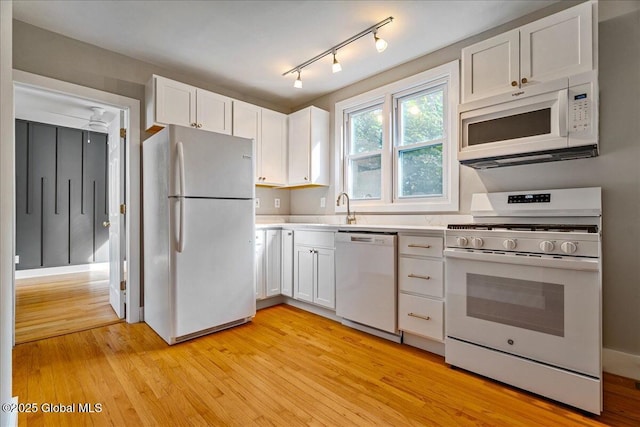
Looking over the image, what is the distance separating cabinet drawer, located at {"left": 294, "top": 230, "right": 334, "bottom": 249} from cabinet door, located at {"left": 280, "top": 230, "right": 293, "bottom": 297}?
0.10 m

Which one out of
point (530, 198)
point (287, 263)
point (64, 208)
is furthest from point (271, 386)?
point (64, 208)

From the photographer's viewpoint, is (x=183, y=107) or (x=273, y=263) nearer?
(x=183, y=107)

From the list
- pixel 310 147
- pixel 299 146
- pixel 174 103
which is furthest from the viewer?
pixel 299 146

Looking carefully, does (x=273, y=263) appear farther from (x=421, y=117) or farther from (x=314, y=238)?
(x=421, y=117)

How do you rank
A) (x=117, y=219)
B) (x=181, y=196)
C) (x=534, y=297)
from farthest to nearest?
(x=117, y=219) < (x=181, y=196) < (x=534, y=297)

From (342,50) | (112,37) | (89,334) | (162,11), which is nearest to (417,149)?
(342,50)

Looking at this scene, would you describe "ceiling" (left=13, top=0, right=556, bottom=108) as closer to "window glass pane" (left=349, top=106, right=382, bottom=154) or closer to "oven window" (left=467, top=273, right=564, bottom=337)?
"window glass pane" (left=349, top=106, right=382, bottom=154)

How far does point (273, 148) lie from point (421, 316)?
8.30ft

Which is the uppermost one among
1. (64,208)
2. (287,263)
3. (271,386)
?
(64,208)

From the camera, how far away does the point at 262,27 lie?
2443 millimetres

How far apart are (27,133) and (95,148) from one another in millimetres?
928

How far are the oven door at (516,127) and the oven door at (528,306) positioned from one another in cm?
71

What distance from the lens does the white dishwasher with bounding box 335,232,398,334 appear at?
2426 millimetres

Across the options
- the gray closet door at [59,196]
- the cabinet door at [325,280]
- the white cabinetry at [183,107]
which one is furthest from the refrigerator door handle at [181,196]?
the gray closet door at [59,196]
